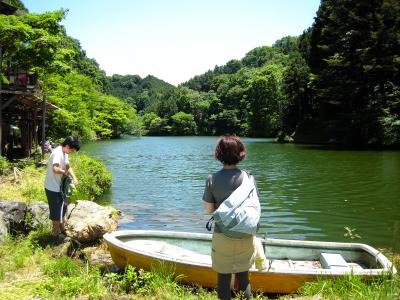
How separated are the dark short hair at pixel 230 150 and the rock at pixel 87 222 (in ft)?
15.3

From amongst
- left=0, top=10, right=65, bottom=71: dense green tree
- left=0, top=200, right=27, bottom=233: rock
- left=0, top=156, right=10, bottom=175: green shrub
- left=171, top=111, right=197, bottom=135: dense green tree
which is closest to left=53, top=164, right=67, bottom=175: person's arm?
left=0, top=200, right=27, bottom=233: rock

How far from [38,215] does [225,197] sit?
566 cm

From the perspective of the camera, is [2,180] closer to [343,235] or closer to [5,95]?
[5,95]

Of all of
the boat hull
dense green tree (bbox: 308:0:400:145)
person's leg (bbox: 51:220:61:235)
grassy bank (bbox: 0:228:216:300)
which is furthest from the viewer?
dense green tree (bbox: 308:0:400:145)

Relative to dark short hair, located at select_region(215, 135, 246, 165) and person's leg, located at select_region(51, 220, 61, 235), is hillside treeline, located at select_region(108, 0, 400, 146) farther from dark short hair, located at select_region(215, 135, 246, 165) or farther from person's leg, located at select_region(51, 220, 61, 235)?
dark short hair, located at select_region(215, 135, 246, 165)

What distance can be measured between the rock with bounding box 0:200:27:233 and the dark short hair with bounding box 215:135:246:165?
5.33 m

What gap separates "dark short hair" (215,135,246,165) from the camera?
4230mm

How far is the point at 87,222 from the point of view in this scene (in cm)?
822

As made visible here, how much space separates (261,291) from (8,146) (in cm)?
2076

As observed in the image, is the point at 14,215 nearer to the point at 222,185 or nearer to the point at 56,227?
the point at 56,227

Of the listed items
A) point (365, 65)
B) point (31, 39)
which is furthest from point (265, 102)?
point (31, 39)

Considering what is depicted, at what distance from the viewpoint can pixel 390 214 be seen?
43.5 ft

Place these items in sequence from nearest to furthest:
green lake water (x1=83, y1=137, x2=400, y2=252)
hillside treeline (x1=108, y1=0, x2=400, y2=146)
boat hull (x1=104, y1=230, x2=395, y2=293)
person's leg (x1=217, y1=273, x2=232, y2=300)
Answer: person's leg (x1=217, y1=273, x2=232, y2=300) → boat hull (x1=104, y1=230, x2=395, y2=293) → green lake water (x1=83, y1=137, x2=400, y2=252) → hillside treeline (x1=108, y1=0, x2=400, y2=146)

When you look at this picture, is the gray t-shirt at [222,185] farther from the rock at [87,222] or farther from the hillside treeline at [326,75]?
the hillside treeline at [326,75]
